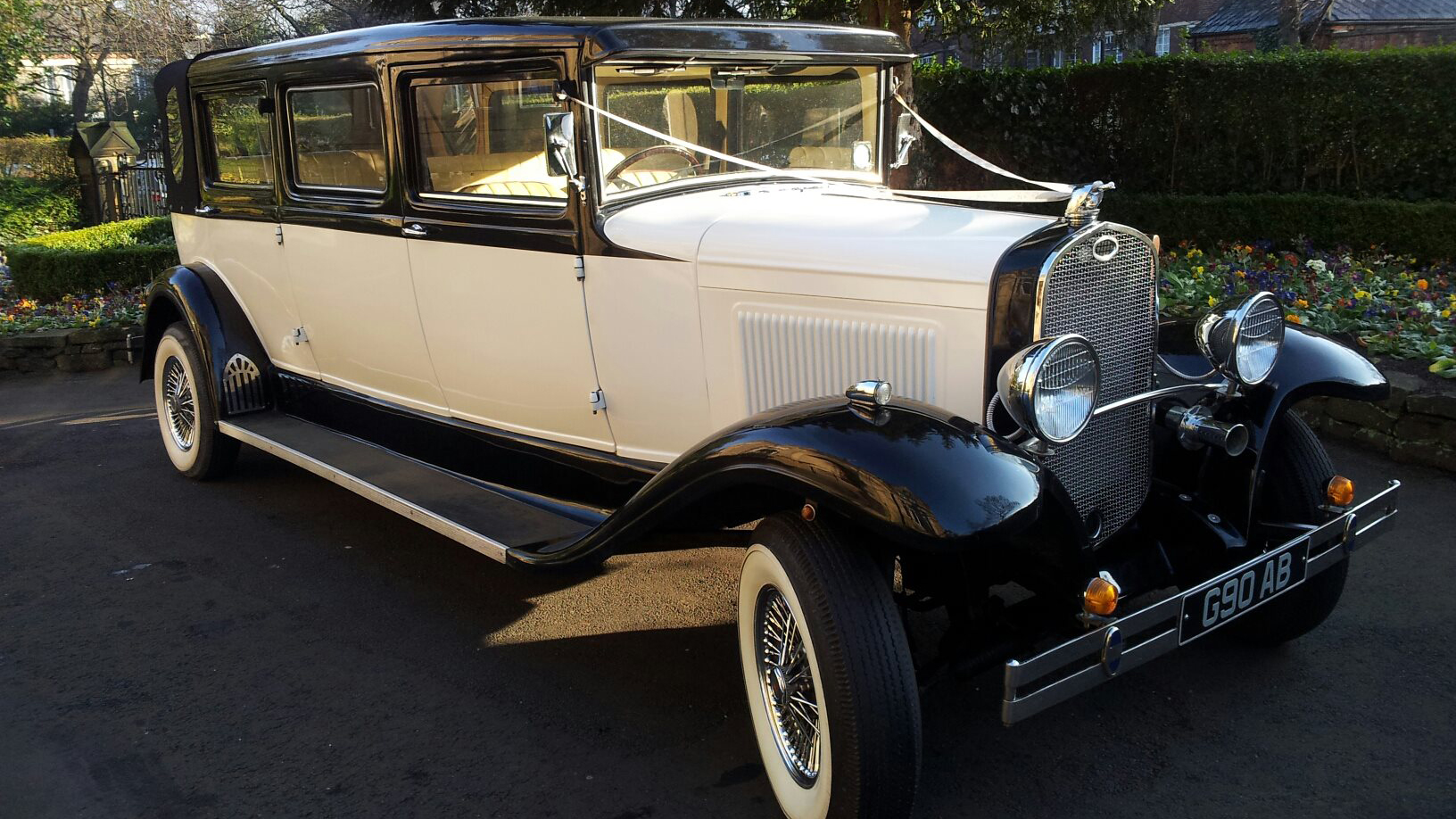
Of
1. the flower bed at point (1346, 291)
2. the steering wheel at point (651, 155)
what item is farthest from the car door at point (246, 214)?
the flower bed at point (1346, 291)

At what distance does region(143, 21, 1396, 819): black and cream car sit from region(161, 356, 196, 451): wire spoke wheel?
2.55 ft

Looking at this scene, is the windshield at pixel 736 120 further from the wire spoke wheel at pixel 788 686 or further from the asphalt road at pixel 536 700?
the wire spoke wheel at pixel 788 686

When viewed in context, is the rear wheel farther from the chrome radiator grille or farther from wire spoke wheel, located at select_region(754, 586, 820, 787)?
wire spoke wheel, located at select_region(754, 586, 820, 787)

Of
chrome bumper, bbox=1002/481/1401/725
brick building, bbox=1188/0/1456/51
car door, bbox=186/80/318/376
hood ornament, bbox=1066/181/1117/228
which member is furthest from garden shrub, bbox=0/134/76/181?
brick building, bbox=1188/0/1456/51

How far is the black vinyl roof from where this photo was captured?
3.19 metres

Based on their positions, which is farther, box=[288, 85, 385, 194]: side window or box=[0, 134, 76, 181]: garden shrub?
box=[0, 134, 76, 181]: garden shrub

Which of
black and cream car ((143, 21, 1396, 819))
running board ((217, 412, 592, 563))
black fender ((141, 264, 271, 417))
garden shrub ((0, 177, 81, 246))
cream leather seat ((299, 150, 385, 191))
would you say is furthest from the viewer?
garden shrub ((0, 177, 81, 246))

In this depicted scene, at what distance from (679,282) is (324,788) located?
164cm

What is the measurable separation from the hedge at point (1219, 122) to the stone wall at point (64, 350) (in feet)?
22.3

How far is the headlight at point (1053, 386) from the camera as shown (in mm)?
2455

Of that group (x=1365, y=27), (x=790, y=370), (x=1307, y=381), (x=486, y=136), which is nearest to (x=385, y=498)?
(x=486, y=136)

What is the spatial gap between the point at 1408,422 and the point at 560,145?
3809 millimetres

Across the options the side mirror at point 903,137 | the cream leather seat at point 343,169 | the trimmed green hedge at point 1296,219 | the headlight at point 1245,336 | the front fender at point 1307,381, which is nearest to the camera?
the headlight at point 1245,336

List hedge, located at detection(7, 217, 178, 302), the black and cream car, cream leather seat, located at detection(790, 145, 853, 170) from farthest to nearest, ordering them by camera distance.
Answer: hedge, located at detection(7, 217, 178, 302) → cream leather seat, located at detection(790, 145, 853, 170) → the black and cream car
